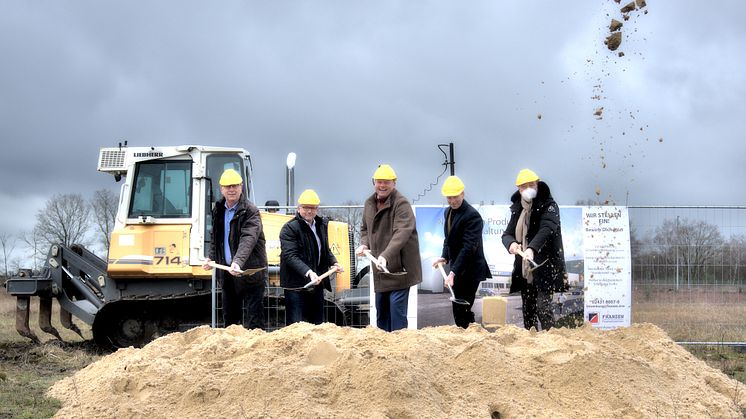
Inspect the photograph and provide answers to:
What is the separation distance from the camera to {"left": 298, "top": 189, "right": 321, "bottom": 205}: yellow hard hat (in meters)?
8.90

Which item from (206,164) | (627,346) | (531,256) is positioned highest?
(206,164)

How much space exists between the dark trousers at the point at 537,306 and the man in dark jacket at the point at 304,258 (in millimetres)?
1982

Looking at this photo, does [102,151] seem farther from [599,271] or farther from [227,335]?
[599,271]

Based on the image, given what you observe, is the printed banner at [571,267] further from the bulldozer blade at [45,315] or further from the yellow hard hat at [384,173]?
the bulldozer blade at [45,315]

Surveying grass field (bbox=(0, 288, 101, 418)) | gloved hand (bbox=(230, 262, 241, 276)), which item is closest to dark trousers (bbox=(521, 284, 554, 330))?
gloved hand (bbox=(230, 262, 241, 276))

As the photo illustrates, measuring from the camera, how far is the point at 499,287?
1098 centimetres

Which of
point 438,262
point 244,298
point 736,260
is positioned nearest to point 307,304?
point 244,298

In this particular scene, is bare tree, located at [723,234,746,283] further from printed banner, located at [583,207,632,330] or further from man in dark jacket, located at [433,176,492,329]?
man in dark jacket, located at [433,176,492,329]

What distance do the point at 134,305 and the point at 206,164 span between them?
2.44 meters

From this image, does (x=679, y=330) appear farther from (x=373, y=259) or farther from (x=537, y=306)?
(x=373, y=259)

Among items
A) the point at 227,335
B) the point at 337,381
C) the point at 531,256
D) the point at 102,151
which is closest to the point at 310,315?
the point at 227,335

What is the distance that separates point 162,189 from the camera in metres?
12.7

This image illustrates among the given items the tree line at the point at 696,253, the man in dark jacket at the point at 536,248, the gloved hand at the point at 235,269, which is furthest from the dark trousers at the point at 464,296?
the tree line at the point at 696,253

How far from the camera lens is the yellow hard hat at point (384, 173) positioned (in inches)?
326
